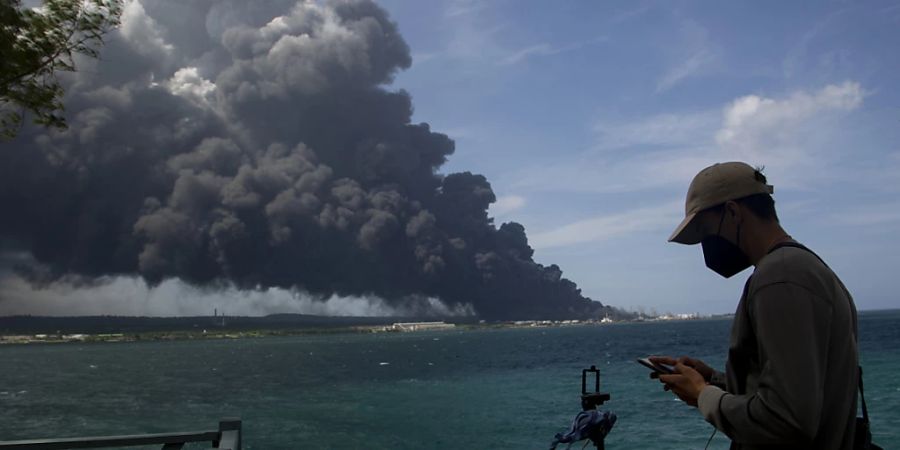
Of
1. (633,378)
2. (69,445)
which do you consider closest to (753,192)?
(69,445)

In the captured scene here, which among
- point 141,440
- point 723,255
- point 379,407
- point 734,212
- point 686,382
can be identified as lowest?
point 379,407

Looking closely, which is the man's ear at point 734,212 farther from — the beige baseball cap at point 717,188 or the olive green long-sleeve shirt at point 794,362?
the olive green long-sleeve shirt at point 794,362

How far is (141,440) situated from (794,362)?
4.92 m

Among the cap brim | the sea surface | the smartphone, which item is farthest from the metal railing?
the sea surface

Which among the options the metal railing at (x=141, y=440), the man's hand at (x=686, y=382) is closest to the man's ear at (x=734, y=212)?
the man's hand at (x=686, y=382)

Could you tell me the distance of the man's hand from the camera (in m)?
2.45

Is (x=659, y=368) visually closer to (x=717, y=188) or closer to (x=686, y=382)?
(x=686, y=382)

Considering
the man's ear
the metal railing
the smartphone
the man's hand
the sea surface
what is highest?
the man's ear

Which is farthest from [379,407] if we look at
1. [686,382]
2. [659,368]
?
[686,382]

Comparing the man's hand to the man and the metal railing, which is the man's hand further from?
the metal railing

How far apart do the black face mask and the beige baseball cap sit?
0.15 ft

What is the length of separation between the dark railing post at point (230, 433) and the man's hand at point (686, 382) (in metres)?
3.56

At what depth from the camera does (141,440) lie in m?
5.39

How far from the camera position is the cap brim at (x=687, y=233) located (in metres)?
2.49
